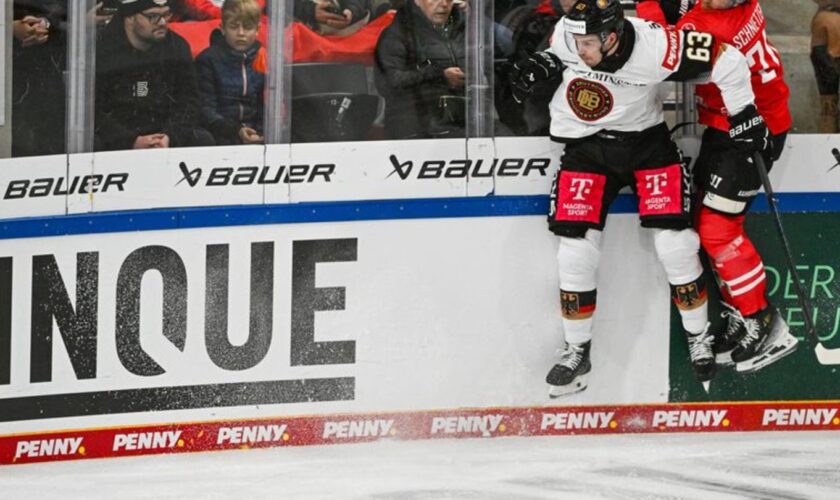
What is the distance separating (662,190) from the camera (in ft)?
19.5

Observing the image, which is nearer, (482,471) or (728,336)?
(482,471)

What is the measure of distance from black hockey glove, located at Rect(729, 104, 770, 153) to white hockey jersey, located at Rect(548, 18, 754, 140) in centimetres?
4

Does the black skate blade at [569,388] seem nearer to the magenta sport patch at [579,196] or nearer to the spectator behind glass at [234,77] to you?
the magenta sport patch at [579,196]

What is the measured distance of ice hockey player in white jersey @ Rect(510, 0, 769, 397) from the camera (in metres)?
5.79

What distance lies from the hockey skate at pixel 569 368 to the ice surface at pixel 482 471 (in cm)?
23

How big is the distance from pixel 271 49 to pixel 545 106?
1081mm

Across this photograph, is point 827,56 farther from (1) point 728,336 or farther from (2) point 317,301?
(2) point 317,301

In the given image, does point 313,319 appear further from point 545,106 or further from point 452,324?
point 545,106

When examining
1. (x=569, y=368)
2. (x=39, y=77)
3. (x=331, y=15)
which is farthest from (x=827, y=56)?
(x=39, y=77)

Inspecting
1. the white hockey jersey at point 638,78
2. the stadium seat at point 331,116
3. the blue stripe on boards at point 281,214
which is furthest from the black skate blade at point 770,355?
the stadium seat at point 331,116

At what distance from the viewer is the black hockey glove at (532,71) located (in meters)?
5.88

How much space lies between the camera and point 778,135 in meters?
6.07

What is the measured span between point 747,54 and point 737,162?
0.41m

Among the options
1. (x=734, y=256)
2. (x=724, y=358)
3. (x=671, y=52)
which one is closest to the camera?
(x=671, y=52)
